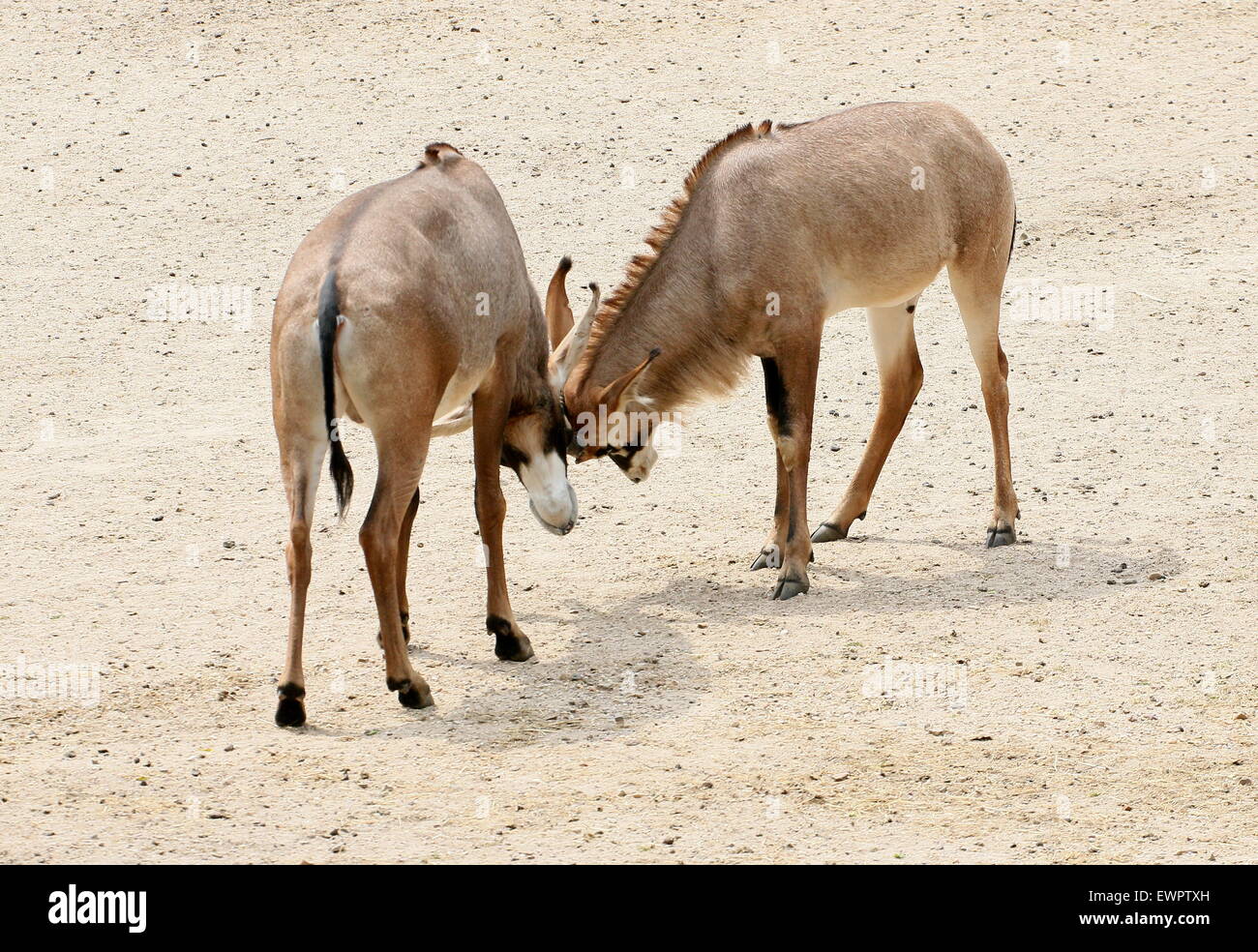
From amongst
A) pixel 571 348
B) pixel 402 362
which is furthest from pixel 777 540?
pixel 402 362

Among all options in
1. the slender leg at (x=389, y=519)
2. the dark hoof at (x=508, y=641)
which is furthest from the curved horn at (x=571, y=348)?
the slender leg at (x=389, y=519)

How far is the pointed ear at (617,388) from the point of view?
7.99 m

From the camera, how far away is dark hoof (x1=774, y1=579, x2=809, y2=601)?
26.7ft

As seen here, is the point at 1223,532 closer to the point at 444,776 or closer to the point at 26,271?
the point at 444,776

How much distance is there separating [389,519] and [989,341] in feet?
12.9

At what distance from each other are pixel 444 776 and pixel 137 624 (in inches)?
91.6

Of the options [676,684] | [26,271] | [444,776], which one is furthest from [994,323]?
[26,271]

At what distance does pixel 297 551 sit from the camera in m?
6.34

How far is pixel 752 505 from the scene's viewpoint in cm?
954

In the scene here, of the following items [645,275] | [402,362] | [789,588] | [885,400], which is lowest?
[789,588]

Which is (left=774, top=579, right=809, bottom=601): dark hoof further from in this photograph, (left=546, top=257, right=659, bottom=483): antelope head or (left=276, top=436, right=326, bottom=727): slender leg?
(left=276, top=436, right=326, bottom=727): slender leg

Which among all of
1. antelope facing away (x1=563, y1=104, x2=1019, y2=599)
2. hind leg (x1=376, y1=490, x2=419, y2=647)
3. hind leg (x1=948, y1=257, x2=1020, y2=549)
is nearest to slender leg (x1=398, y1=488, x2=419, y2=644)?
hind leg (x1=376, y1=490, x2=419, y2=647)

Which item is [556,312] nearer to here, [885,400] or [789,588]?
[789,588]

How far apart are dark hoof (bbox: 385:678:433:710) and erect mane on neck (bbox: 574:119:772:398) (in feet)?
6.99
